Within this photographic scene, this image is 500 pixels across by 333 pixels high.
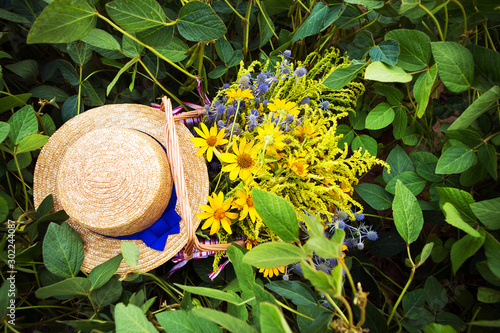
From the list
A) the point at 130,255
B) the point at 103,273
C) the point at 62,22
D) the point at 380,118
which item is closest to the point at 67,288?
the point at 103,273

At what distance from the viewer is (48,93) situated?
1185 mm

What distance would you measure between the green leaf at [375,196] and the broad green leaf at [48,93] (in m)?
1.16

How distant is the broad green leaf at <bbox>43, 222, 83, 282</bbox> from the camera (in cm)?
76

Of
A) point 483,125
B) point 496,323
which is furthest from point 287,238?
point 483,125

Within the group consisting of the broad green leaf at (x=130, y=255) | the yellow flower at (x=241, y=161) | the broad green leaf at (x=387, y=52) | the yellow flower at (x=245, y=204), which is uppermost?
the broad green leaf at (x=387, y=52)

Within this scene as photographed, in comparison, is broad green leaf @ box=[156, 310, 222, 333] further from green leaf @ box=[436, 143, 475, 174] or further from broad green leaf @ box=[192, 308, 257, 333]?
green leaf @ box=[436, 143, 475, 174]

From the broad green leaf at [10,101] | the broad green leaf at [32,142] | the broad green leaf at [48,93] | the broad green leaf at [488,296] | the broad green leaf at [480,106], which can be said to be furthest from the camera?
the broad green leaf at [48,93]

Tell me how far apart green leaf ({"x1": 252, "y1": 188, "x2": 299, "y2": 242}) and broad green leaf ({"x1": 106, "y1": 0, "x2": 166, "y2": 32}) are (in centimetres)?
49

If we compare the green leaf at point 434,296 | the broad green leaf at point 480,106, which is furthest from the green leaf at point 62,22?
the green leaf at point 434,296

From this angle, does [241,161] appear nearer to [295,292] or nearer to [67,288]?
[295,292]

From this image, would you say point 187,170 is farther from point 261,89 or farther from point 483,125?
point 483,125

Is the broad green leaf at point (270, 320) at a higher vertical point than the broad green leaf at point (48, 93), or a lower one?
lower

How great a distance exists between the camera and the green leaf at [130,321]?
476 millimetres

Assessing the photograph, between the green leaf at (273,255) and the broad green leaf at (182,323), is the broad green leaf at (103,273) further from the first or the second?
the green leaf at (273,255)
